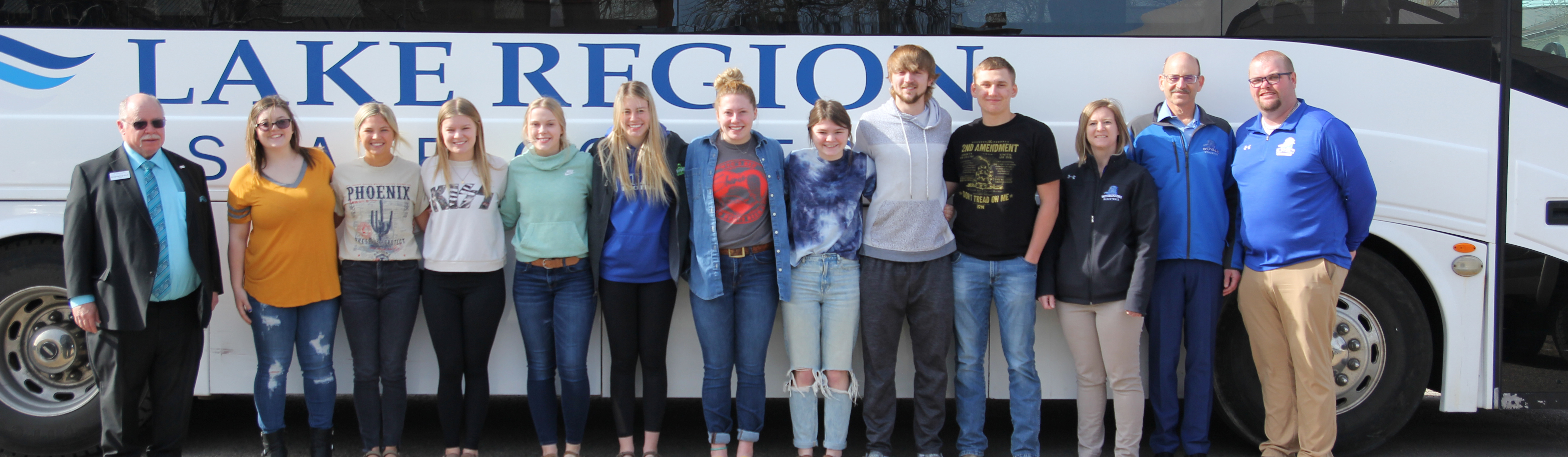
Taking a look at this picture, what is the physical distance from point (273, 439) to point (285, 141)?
1266 mm

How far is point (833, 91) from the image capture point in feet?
13.5

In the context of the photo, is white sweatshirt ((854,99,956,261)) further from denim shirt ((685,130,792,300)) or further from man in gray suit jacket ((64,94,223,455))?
man in gray suit jacket ((64,94,223,455))

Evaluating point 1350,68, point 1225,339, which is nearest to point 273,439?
point 1225,339

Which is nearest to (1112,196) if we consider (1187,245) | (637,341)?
(1187,245)

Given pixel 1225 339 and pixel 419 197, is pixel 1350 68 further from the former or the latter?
pixel 419 197

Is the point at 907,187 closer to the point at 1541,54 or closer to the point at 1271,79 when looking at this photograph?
the point at 1271,79

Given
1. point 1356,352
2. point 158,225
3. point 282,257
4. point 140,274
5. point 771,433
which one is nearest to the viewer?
point 140,274

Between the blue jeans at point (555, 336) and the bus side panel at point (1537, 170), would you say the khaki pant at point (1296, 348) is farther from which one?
the blue jeans at point (555, 336)

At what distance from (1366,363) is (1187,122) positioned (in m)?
1.44

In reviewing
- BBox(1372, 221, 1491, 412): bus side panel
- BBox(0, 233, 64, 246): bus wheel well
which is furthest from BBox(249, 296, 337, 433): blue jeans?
BBox(1372, 221, 1491, 412): bus side panel

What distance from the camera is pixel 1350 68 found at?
4.05 meters

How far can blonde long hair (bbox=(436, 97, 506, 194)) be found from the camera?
3.74m

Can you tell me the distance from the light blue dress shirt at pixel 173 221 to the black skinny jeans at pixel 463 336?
0.88m

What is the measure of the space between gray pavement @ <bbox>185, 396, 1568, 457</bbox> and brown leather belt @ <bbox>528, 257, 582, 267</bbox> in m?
1.07
